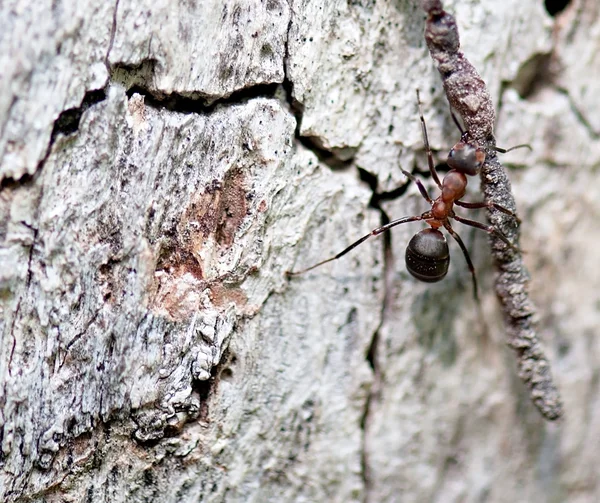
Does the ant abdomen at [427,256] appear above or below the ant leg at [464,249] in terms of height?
below

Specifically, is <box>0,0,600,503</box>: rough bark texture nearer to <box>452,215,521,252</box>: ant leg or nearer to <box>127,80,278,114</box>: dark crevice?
<box>127,80,278,114</box>: dark crevice

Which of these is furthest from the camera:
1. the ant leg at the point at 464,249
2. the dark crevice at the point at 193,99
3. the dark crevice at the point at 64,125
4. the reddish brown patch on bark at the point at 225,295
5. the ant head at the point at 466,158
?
the ant leg at the point at 464,249

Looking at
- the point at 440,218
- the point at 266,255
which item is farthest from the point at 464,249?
the point at 266,255

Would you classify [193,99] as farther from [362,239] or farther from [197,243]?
[362,239]

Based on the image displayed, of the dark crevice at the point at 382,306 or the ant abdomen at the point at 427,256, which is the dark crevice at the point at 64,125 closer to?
the dark crevice at the point at 382,306

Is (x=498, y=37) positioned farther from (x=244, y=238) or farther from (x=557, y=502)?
(x=557, y=502)

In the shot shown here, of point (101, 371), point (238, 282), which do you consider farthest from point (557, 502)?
point (101, 371)

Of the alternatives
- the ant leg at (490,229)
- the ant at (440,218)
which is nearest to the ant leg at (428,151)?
the ant at (440,218)
